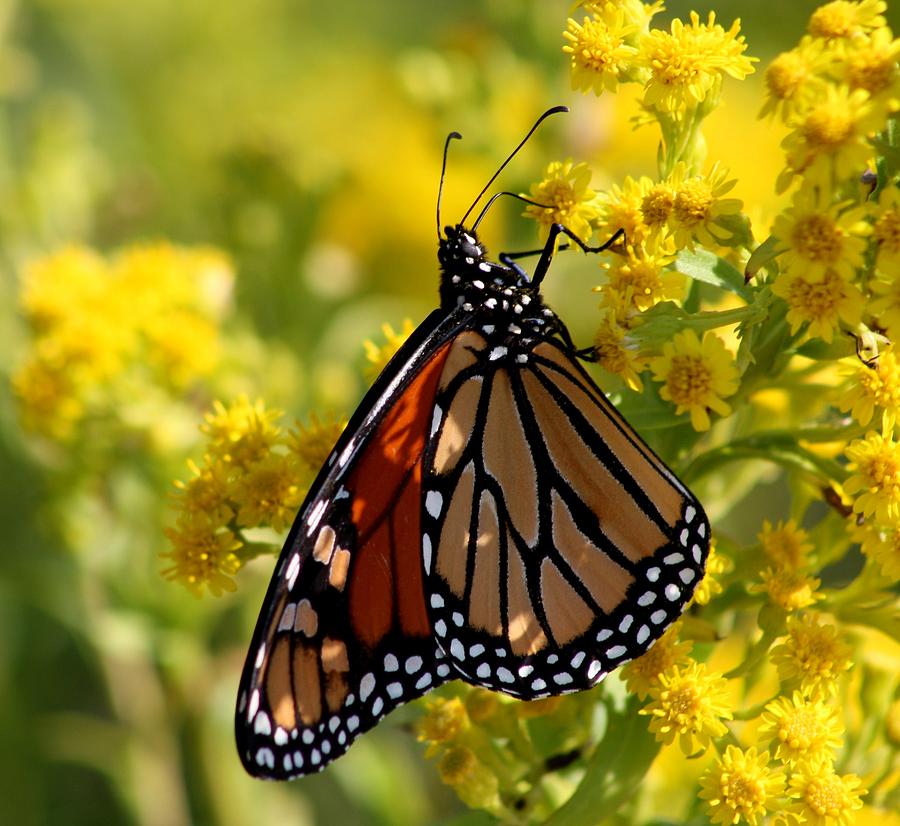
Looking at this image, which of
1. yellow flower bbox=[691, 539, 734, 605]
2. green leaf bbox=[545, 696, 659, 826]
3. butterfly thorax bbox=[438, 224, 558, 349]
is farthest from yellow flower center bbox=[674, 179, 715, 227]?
green leaf bbox=[545, 696, 659, 826]

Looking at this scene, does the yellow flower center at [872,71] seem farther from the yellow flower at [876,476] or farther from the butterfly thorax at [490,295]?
the butterfly thorax at [490,295]

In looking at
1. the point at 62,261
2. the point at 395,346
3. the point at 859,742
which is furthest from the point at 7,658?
the point at 859,742

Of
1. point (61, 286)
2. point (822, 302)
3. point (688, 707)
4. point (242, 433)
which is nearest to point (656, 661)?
point (688, 707)

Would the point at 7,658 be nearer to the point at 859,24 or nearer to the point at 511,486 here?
the point at 511,486

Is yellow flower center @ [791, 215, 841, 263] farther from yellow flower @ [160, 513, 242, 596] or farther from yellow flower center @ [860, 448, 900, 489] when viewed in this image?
yellow flower @ [160, 513, 242, 596]

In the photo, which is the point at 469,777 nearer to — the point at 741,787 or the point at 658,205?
the point at 741,787

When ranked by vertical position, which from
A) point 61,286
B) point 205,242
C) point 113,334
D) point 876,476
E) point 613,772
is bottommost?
point 613,772
